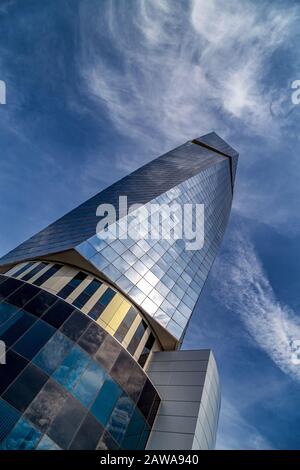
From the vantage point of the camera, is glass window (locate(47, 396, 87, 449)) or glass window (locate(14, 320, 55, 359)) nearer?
glass window (locate(47, 396, 87, 449))

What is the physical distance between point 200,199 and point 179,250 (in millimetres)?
20195

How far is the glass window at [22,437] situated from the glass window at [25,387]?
2.46 feet

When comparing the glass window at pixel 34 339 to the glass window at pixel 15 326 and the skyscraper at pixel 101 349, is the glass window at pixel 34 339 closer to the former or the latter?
the skyscraper at pixel 101 349

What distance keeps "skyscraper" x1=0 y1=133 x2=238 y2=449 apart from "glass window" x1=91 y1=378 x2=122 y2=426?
52mm

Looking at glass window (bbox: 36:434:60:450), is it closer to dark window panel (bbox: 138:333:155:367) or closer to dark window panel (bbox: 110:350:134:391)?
dark window panel (bbox: 110:350:134:391)

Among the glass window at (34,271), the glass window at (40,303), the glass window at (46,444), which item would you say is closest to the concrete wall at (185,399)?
the glass window at (46,444)

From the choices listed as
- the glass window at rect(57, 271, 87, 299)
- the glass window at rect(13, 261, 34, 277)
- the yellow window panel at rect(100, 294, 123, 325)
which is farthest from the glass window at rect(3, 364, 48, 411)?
the glass window at rect(13, 261, 34, 277)

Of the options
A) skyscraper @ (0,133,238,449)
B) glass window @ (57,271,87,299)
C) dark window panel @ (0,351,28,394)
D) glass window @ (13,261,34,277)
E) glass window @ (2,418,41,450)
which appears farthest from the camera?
glass window @ (13,261,34,277)

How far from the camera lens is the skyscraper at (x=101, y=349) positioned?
13.8m

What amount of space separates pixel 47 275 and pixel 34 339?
9.58 meters

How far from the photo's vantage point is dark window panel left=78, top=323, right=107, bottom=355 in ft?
56.9

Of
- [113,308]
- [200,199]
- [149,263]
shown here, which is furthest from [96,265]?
[200,199]

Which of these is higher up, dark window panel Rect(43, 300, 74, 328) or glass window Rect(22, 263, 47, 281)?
glass window Rect(22, 263, 47, 281)

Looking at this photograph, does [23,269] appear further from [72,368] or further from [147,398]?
[147,398]
